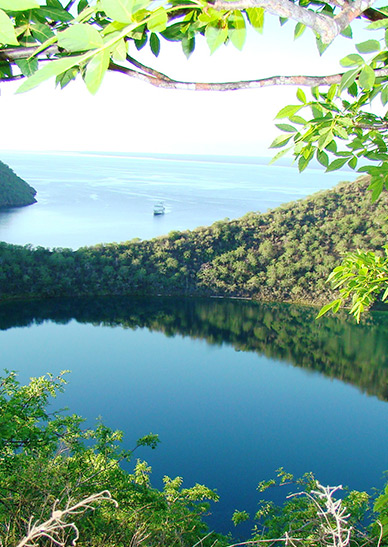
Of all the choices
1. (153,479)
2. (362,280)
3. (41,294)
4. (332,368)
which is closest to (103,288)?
(41,294)

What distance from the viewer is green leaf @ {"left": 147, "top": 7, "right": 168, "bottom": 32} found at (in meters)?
0.52

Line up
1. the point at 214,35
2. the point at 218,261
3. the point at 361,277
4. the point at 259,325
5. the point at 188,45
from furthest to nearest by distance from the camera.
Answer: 1. the point at 218,261
2. the point at 259,325
3. the point at 361,277
4. the point at 188,45
5. the point at 214,35

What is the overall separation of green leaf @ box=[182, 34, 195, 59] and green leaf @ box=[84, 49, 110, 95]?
13.7 inches

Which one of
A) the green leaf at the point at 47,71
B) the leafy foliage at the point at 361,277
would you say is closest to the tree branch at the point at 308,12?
the green leaf at the point at 47,71

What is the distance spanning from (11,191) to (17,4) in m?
37.0

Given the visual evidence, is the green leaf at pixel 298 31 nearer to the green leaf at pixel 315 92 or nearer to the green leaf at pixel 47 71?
the green leaf at pixel 315 92

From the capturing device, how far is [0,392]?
493 cm

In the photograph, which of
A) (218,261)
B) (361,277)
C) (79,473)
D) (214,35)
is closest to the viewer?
(214,35)

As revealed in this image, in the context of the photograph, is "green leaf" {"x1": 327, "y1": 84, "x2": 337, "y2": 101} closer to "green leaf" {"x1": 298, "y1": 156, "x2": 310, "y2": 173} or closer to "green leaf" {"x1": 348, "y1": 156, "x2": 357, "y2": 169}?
"green leaf" {"x1": 298, "y1": 156, "x2": 310, "y2": 173}

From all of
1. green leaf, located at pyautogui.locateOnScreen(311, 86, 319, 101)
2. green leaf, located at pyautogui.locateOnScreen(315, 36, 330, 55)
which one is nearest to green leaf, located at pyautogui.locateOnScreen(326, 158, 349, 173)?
green leaf, located at pyautogui.locateOnScreen(311, 86, 319, 101)

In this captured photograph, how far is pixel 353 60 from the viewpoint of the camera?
2.49 ft

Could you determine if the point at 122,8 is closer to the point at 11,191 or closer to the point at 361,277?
the point at 361,277

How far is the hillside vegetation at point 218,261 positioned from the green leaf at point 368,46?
18971 mm

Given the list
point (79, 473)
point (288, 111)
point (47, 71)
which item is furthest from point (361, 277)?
point (79, 473)
